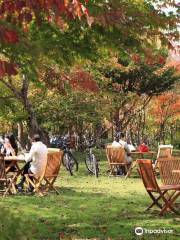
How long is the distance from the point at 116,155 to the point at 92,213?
946 centimetres

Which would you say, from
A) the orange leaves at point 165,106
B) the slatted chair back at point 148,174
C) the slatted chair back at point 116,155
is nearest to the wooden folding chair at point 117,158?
the slatted chair back at point 116,155

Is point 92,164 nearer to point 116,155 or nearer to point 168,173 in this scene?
point 116,155

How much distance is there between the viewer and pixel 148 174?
33.6 feet

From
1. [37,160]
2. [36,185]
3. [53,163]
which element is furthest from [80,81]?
[36,185]

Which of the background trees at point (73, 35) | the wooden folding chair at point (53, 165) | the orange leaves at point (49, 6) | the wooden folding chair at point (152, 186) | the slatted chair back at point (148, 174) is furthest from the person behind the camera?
the wooden folding chair at point (53, 165)

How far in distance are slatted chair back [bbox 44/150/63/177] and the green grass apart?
0.61 meters

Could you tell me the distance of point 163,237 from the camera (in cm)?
784

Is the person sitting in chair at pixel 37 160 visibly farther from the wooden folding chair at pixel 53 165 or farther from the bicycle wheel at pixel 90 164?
the bicycle wheel at pixel 90 164

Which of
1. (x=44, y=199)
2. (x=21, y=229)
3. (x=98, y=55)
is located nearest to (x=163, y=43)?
(x=98, y=55)

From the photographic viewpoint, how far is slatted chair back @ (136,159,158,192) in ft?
32.9

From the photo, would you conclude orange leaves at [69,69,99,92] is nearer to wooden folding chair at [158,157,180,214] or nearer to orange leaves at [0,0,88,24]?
wooden folding chair at [158,157,180,214]

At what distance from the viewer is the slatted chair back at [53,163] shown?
13.7 metres

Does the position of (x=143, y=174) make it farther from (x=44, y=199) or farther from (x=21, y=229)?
(x=21, y=229)

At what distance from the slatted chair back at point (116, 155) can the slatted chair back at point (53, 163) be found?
583 centimetres
